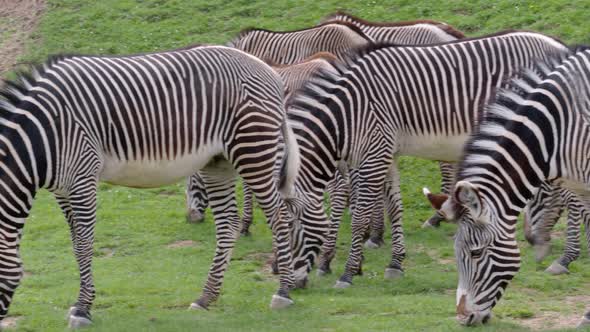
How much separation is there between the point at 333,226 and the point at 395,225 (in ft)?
2.60

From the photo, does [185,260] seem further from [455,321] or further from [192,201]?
[455,321]

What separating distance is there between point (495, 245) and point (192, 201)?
7.68m

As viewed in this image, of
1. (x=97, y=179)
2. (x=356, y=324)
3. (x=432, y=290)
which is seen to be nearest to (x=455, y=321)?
(x=356, y=324)

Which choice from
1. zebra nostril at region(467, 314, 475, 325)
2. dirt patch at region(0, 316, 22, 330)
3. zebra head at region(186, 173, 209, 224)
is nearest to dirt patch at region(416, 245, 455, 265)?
zebra head at region(186, 173, 209, 224)

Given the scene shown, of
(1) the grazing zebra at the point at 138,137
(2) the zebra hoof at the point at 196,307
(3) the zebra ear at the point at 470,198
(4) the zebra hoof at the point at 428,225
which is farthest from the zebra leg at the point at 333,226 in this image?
(3) the zebra ear at the point at 470,198

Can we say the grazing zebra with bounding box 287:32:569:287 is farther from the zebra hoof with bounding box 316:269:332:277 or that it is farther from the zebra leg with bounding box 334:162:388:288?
the zebra hoof with bounding box 316:269:332:277

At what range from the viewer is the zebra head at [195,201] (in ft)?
50.5

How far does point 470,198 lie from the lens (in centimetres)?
834

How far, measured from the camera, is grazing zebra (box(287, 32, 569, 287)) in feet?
39.0

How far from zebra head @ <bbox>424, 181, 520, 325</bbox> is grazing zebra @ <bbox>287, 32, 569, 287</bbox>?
3.39m

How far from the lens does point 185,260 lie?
13594 mm

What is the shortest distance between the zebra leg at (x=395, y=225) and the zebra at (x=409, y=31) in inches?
200

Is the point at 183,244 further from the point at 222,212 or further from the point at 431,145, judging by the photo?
the point at 431,145

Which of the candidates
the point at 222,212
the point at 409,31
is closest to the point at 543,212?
the point at 222,212
